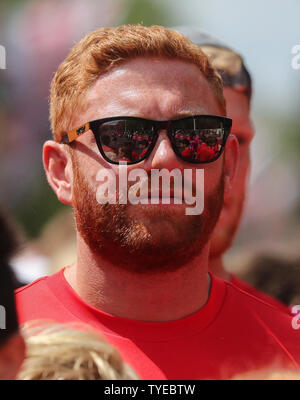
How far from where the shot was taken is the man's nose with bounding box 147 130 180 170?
1633 millimetres

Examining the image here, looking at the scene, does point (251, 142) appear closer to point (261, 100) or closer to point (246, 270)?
point (261, 100)

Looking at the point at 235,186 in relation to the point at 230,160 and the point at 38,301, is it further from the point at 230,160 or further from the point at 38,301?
the point at 38,301

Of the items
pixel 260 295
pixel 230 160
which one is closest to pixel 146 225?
pixel 230 160

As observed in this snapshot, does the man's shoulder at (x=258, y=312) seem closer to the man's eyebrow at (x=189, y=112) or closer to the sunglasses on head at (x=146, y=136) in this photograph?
the sunglasses on head at (x=146, y=136)

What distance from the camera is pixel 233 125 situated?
93.2 inches

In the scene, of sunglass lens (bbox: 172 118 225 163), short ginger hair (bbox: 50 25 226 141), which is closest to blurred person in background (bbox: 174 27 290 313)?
short ginger hair (bbox: 50 25 226 141)

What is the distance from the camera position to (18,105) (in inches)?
87.5

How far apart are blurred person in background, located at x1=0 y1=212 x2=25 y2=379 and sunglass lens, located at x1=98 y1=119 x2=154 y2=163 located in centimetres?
50

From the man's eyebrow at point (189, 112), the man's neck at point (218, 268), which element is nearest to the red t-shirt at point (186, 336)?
the man's neck at point (218, 268)

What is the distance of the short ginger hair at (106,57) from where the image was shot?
1.73 metres

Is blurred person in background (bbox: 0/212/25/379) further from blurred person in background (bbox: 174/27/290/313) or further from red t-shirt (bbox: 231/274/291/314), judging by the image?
red t-shirt (bbox: 231/274/291/314)

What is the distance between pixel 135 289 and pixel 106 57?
743 millimetres
